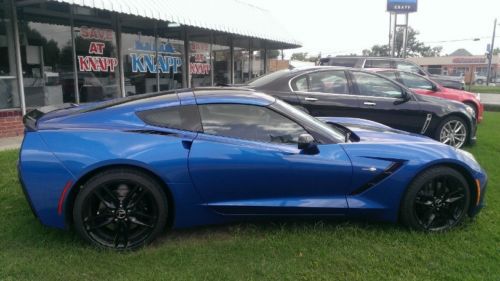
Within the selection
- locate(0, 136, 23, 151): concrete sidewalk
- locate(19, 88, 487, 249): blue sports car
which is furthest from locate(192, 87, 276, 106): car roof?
locate(0, 136, 23, 151): concrete sidewalk

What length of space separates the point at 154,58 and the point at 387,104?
849 cm

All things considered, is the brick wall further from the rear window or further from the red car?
the rear window

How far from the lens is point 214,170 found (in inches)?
131

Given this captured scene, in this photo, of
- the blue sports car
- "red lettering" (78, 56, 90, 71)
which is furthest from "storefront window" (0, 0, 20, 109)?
the blue sports car

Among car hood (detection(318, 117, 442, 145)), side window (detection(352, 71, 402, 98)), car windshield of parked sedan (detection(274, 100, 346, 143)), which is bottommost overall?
car hood (detection(318, 117, 442, 145))

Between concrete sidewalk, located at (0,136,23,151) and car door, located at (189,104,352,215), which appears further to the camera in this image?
concrete sidewalk, located at (0,136,23,151)

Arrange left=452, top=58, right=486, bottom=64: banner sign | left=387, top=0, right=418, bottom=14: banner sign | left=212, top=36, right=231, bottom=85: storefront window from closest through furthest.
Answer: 1. left=212, top=36, right=231, bottom=85: storefront window
2. left=387, top=0, right=418, bottom=14: banner sign
3. left=452, top=58, right=486, bottom=64: banner sign

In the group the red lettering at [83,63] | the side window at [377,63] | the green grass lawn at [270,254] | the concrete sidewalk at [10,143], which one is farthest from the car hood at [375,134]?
the side window at [377,63]

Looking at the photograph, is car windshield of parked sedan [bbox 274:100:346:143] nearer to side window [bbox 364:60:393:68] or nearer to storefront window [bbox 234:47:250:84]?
side window [bbox 364:60:393:68]

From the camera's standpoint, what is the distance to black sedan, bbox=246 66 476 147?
21.6ft

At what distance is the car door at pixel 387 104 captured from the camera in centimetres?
672

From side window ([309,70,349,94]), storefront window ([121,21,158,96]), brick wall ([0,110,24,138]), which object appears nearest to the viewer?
side window ([309,70,349,94])

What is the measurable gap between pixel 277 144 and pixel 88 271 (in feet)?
A: 5.57

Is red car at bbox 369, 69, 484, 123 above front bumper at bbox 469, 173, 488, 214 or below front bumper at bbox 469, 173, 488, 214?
above
